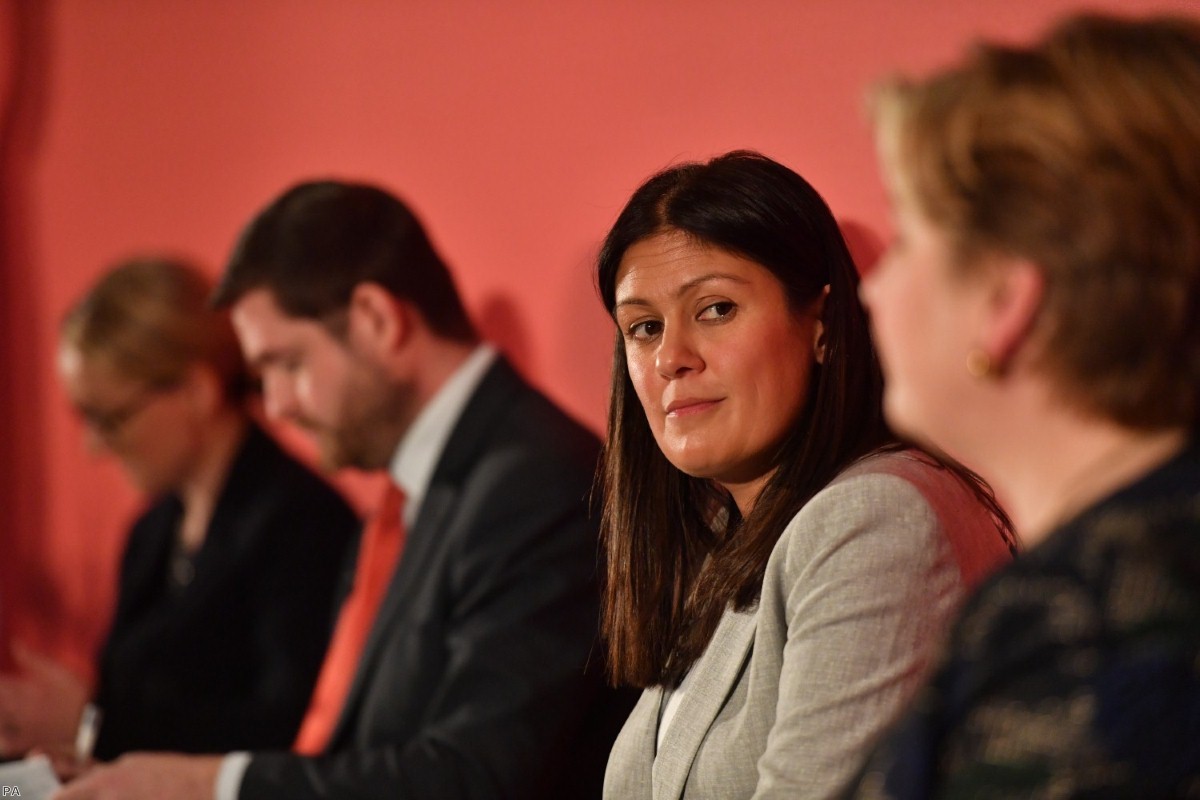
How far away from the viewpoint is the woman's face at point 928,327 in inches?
33.5

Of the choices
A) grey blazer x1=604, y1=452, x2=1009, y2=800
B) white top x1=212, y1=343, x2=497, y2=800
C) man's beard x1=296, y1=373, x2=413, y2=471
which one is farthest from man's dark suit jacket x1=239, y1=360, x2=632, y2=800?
grey blazer x1=604, y1=452, x2=1009, y2=800

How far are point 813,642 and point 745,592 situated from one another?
0.21m

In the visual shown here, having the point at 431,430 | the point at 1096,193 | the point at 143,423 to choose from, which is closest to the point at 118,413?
the point at 143,423

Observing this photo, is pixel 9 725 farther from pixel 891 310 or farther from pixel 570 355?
pixel 891 310

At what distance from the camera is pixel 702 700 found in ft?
4.61

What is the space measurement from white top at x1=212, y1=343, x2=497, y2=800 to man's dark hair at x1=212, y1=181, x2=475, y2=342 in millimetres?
84

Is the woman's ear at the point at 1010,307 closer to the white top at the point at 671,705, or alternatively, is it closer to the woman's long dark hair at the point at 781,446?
the woman's long dark hair at the point at 781,446

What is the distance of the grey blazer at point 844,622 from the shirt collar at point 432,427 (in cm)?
94

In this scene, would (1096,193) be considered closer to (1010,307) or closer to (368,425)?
(1010,307)

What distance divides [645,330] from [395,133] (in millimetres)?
1308

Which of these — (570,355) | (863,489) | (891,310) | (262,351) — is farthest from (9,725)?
(891,310)

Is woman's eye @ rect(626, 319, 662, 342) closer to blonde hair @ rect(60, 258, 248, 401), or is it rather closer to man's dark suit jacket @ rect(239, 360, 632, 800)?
man's dark suit jacket @ rect(239, 360, 632, 800)

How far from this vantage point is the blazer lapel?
138cm

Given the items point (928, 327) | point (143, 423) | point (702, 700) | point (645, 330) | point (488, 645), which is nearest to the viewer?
point (928, 327)
